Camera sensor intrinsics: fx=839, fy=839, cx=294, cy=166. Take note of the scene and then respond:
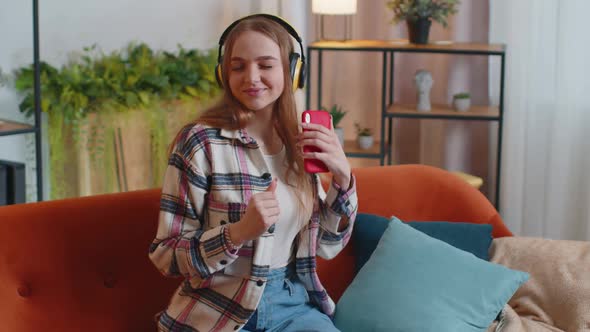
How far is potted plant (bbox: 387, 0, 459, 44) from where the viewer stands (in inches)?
153

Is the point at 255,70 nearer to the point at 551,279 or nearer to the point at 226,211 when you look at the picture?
the point at 226,211

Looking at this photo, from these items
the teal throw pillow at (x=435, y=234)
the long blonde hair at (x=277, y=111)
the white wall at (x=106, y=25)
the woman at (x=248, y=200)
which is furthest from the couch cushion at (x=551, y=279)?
the white wall at (x=106, y=25)

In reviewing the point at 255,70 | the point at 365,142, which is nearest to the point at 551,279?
the point at 255,70

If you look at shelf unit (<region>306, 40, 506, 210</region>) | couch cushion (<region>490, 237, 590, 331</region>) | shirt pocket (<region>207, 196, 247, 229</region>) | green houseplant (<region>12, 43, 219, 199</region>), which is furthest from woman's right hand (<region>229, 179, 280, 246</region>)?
shelf unit (<region>306, 40, 506, 210</region>)

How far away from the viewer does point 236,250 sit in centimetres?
168

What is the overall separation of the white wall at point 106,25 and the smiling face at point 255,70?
6.46 feet

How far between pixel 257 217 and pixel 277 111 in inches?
14.9

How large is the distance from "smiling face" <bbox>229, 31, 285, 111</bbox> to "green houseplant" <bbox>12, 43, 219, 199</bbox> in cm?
185

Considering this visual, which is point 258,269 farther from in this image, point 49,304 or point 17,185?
point 17,185

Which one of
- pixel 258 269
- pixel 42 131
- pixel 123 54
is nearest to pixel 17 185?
pixel 42 131

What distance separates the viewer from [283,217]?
1.84m

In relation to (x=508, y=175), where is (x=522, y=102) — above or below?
above

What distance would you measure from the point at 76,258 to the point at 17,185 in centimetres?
129

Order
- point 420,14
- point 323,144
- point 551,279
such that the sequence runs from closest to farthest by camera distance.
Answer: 1. point 323,144
2. point 551,279
3. point 420,14
